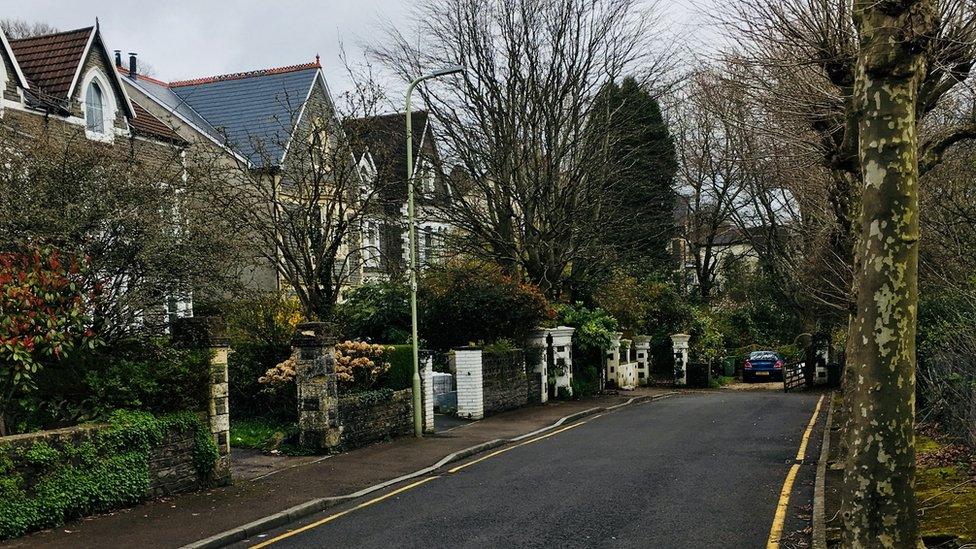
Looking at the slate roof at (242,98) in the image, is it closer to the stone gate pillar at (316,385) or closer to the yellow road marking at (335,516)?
the stone gate pillar at (316,385)

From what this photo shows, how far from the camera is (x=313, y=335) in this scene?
51.9ft

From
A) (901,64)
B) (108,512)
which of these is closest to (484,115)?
(108,512)

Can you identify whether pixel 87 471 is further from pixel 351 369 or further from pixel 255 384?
pixel 255 384

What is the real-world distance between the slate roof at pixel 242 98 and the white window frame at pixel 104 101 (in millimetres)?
7830

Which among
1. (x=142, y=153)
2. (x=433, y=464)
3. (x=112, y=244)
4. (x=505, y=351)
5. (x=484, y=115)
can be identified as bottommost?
(x=433, y=464)

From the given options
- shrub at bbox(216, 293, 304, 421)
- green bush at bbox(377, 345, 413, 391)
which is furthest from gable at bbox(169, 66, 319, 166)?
green bush at bbox(377, 345, 413, 391)

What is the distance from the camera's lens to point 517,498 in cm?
1206

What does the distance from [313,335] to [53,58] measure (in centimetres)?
1346

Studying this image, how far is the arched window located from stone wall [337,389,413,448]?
1156cm

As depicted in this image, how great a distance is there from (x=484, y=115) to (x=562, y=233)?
4560mm

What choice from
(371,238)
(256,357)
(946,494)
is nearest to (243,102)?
(371,238)

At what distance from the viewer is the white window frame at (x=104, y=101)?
23.5 metres

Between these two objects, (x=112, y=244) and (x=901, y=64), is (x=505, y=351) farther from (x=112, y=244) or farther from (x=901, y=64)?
(x=901, y=64)

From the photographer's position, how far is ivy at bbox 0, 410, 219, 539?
9727 millimetres
